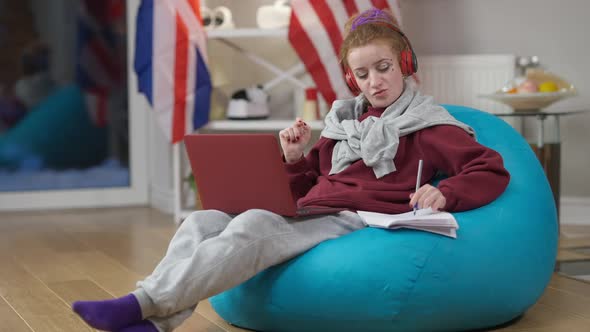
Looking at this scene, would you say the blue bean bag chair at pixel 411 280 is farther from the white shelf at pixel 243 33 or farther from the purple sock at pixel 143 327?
the white shelf at pixel 243 33

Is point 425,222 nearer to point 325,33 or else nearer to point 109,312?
point 109,312

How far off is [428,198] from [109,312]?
2.37ft

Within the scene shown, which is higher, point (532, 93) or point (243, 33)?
point (243, 33)

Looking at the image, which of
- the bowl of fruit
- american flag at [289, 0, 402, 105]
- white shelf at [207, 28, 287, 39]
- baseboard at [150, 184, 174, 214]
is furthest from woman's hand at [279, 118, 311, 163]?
baseboard at [150, 184, 174, 214]

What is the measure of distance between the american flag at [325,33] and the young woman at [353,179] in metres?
1.50

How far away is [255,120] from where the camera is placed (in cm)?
410

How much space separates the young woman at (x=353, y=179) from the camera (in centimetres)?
183

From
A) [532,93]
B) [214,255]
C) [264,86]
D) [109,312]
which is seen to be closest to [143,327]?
[109,312]

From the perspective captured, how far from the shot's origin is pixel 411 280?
1.91m

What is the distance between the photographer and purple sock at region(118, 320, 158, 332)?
5.82 feet

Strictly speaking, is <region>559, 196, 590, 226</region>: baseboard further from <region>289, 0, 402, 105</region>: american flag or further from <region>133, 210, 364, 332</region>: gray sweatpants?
<region>133, 210, 364, 332</region>: gray sweatpants

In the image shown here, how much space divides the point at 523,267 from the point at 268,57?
8.69 feet

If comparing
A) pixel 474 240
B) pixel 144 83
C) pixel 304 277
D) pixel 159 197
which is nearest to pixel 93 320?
pixel 304 277

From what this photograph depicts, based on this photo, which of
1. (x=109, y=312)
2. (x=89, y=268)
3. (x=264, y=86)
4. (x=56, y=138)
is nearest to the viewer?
(x=109, y=312)
